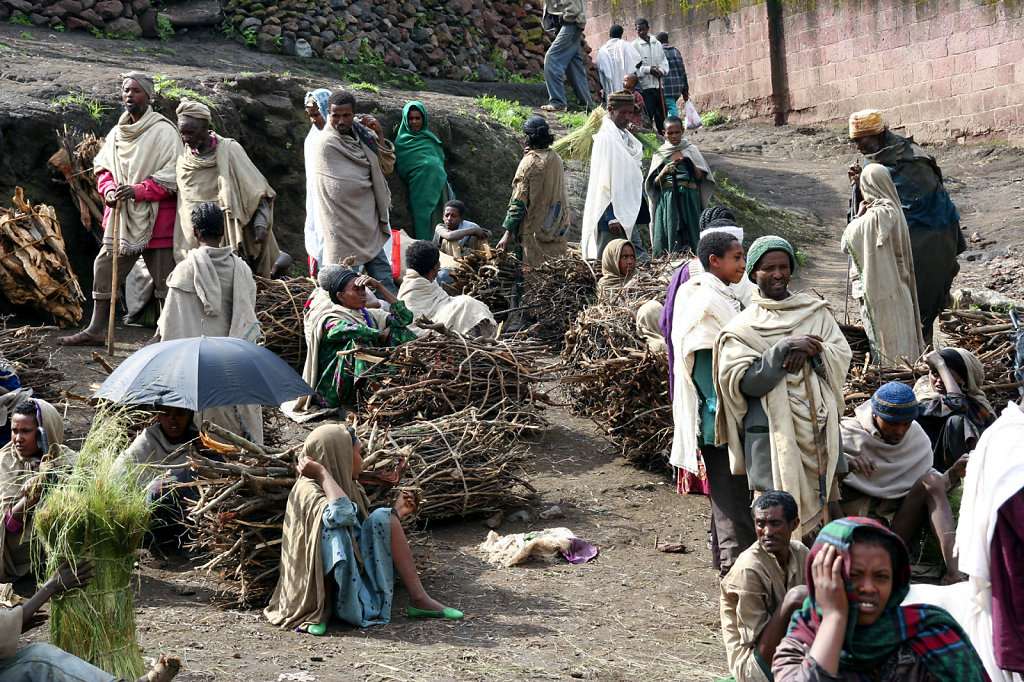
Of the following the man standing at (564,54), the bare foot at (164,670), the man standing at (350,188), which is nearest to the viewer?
the bare foot at (164,670)

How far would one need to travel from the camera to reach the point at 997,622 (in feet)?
11.2

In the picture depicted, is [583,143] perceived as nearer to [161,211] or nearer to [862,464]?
[161,211]

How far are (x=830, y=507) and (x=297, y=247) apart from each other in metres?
7.53

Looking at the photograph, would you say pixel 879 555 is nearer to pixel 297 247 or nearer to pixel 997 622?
pixel 997 622

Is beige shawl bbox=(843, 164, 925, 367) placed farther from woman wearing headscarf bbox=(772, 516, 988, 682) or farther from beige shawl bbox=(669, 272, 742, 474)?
woman wearing headscarf bbox=(772, 516, 988, 682)

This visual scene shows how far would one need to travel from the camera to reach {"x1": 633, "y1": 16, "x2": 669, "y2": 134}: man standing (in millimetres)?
16516

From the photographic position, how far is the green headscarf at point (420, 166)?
11281 mm

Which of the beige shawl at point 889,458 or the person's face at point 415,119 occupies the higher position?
the person's face at point 415,119

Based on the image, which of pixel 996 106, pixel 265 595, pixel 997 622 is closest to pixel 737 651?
pixel 997 622

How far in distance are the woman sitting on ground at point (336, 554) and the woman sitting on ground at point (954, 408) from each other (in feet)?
9.12

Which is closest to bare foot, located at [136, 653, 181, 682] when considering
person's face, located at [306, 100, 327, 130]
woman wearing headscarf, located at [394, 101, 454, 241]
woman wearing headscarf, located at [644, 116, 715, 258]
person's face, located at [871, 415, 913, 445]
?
person's face, located at [871, 415, 913, 445]

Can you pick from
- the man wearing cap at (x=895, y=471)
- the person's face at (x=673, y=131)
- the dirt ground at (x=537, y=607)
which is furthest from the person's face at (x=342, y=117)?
the man wearing cap at (x=895, y=471)

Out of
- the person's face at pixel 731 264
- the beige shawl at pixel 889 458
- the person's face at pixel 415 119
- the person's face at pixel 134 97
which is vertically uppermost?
the person's face at pixel 134 97

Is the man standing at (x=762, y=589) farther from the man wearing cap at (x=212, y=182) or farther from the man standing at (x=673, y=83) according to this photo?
the man standing at (x=673, y=83)
